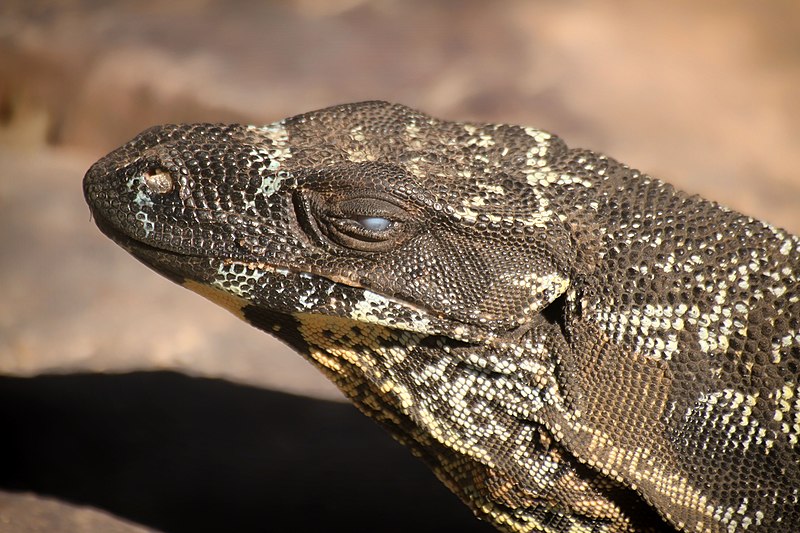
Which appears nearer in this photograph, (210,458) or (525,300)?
(525,300)

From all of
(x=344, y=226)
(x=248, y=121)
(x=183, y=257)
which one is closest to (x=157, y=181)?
(x=183, y=257)

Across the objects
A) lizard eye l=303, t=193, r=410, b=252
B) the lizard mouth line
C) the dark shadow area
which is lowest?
the dark shadow area

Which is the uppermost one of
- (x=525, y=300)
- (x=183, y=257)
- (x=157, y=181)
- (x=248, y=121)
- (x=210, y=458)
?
(x=248, y=121)

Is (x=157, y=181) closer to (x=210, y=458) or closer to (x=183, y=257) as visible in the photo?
(x=183, y=257)

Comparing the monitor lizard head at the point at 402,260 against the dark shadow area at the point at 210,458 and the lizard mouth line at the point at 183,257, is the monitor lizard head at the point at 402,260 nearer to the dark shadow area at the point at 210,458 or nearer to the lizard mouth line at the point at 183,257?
the lizard mouth line at the point at 183,257

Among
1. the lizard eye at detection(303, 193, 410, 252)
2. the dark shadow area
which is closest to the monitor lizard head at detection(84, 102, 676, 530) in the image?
the lizard eye at detection(303, 193, 410, 252)

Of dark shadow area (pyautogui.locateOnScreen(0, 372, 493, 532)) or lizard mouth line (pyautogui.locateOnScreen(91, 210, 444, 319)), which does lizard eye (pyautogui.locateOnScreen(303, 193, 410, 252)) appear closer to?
lizard mouth line (pyautogui.locateOnScreen(91, 210, 444, 319))

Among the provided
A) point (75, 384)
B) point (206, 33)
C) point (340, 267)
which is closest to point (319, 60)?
point (206, 33)
